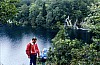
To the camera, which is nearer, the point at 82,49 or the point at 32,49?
the point at 32,49

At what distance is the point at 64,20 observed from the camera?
245ft

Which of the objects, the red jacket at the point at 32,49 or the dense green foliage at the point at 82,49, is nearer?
the dense green foliage at the point at 82,49

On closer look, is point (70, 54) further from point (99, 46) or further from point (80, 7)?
point (80, 7)

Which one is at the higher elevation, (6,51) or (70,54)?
(70,54)

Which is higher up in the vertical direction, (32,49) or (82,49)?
(32,49)

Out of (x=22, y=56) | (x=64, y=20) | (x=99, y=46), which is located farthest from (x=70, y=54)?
(x=64, y=20)

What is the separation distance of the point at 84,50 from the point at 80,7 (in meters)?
61.5

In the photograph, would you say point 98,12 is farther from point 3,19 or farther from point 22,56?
point 22,56

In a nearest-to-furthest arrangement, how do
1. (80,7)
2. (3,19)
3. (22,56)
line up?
(3,19) < (22,56) < (80,7)

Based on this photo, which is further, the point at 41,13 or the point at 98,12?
the point at 41,13

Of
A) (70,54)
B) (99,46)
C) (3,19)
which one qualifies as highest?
(3,19)

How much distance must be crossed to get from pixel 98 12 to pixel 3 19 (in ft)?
12.8

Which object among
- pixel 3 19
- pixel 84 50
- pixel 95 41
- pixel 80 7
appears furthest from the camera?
pixel 80 7

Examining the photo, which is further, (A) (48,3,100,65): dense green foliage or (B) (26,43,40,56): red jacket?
(B) (26,43,40,56): red jacket
